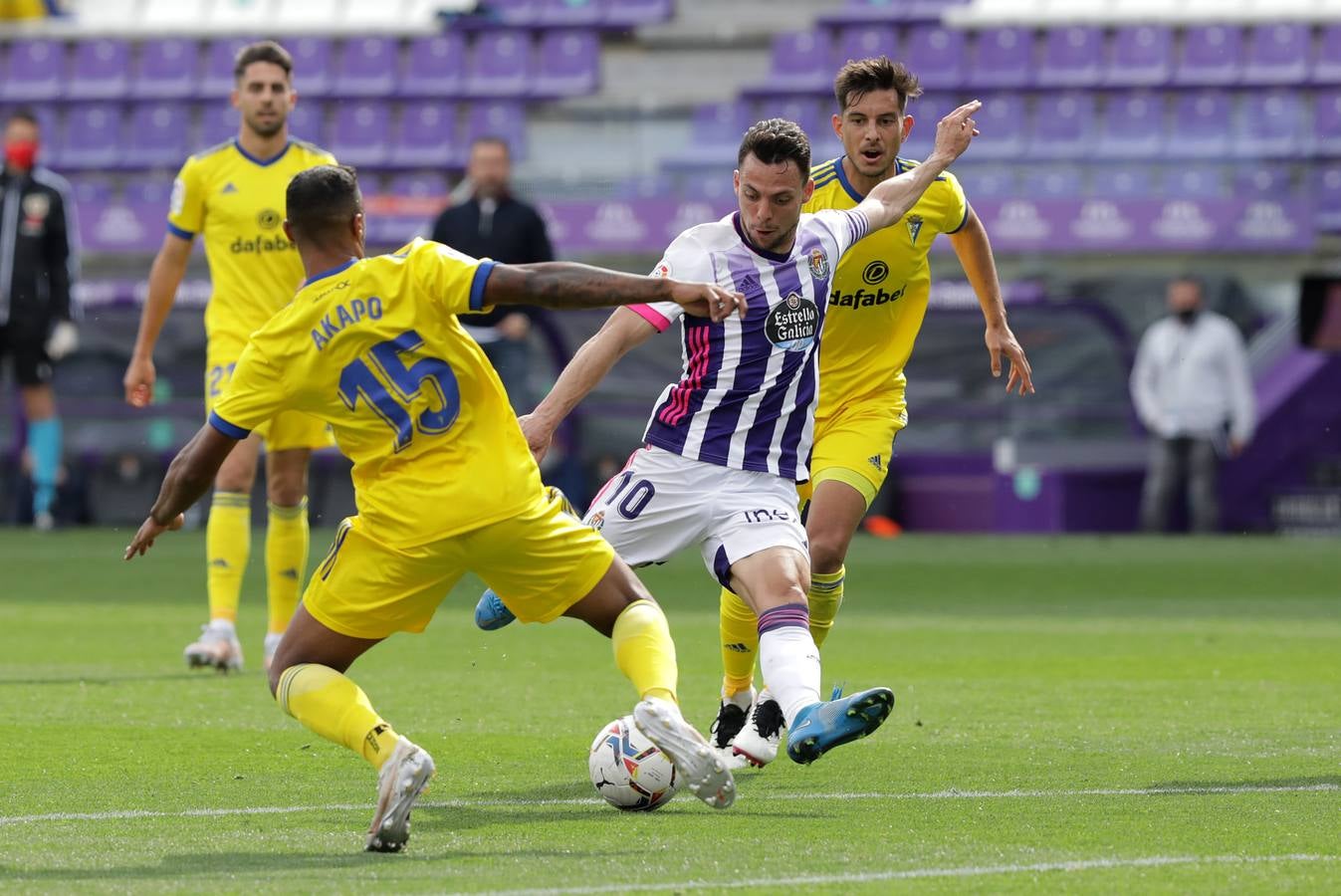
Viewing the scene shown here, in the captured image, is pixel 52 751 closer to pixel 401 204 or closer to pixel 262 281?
pixel 262 281

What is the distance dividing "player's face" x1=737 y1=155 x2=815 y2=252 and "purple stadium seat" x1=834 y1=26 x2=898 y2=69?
19181 millimetres

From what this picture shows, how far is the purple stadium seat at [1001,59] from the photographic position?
23.6 m

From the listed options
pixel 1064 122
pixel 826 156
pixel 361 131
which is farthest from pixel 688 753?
pixel 361 131

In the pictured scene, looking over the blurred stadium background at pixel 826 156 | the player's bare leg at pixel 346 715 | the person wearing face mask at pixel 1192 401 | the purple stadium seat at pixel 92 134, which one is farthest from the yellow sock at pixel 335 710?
the purple stadium seat at pixel 92 134

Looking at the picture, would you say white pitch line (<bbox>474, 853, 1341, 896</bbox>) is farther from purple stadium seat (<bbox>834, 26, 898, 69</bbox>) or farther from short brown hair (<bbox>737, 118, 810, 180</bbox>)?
purple stadium seat (<bbox>834, 26, 898, 69</bbox>)

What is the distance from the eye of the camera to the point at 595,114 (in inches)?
902

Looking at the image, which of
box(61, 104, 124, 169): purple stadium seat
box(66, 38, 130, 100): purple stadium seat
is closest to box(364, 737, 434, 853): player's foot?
box(61, 104, 124, 169): purple stadium seat

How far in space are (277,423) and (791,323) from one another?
333 centimetres

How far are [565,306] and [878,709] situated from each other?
3.82ft

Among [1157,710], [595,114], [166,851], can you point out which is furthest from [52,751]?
[595,114]

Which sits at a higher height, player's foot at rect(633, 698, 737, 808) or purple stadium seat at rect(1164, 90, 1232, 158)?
purple stadium seat at rect(1164, 90, 1232, 158)

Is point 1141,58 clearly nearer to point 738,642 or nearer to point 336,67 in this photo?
point 336,67

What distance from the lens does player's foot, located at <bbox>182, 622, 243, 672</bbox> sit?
816cm

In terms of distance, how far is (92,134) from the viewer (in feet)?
84.1
